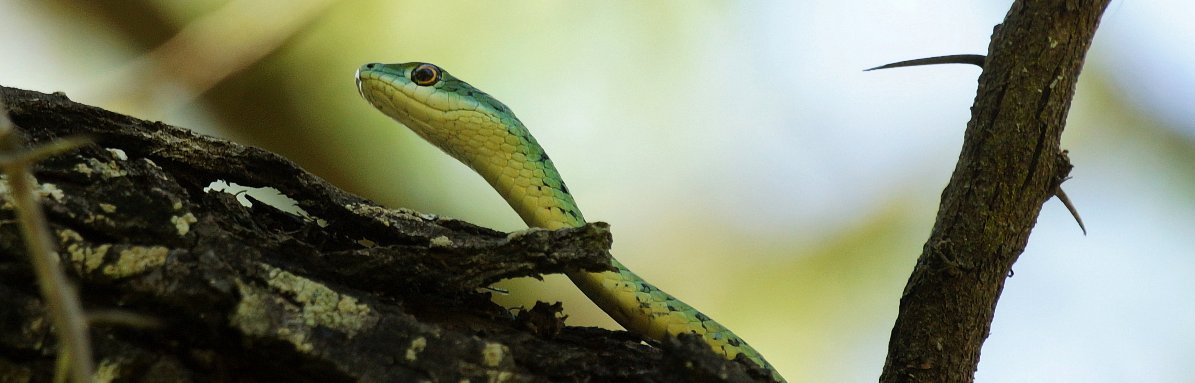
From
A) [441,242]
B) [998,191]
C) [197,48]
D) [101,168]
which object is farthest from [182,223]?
[197,48]

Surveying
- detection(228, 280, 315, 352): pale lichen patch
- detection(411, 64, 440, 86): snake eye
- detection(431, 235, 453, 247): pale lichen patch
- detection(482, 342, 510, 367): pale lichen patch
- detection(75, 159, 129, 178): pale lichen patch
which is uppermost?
detection(411, 64, 440, 86): snake eye

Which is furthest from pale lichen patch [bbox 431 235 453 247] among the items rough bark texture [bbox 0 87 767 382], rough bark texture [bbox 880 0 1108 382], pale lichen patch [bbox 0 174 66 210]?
rough bark texture [bbox 880 0 1108 382]

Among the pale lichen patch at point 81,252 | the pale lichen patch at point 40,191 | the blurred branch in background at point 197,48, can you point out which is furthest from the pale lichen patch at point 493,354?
the blurred branch in background at point 197,48

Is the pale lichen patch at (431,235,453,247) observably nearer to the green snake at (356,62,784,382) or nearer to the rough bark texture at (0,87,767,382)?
the rough bark texture at (0,87,767,382)

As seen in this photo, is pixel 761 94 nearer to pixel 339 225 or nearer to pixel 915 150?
pixel 915 150

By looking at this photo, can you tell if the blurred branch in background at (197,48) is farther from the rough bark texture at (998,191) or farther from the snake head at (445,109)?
the rough bark texture at (998,191)

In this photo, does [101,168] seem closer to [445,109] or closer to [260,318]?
[260,318]

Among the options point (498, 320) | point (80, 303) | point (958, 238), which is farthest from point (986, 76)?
point (80, 303)
